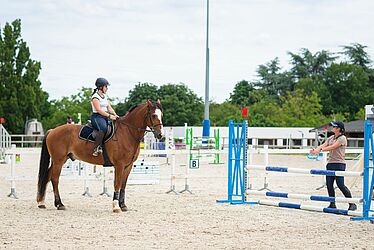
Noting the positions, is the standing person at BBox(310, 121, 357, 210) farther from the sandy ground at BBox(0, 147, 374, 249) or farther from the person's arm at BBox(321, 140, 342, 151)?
the sandy ground at BBox(0, 147, 374, 249)

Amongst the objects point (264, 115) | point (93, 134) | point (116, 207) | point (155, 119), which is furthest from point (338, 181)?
point (264, 115)

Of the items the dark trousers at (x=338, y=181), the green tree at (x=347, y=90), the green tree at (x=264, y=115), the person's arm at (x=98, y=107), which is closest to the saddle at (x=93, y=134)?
the person's arm at (x=98, y=107)

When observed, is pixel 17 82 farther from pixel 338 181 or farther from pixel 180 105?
pixel 338 181

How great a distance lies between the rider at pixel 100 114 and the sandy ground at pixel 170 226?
1.29 m

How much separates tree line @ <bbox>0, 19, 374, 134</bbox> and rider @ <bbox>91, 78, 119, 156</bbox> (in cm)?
4463

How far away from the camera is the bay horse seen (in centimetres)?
1146

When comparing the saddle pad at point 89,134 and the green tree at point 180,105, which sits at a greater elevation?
the green tree at point 180,105

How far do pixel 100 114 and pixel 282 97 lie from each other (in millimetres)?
63850

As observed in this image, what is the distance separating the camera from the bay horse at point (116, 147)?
451 inches

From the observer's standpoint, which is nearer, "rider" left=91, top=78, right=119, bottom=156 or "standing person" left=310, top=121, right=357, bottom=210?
"standing person" left=310, top=121, right=357, bottom=210

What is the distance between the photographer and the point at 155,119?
11398 millimetres

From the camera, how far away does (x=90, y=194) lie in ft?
48.0

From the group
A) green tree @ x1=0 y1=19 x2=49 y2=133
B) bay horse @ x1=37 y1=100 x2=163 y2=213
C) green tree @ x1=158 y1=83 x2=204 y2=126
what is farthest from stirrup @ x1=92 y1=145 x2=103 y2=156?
green tree @ x1=158 y1=83 x2=204 y2=126

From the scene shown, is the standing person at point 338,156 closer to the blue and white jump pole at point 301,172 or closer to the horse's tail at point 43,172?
the blue and white jump pole at point 301,172
